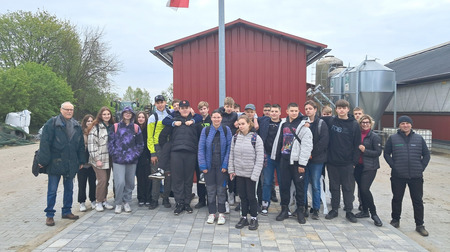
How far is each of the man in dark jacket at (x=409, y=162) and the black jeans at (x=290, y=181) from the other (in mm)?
1443

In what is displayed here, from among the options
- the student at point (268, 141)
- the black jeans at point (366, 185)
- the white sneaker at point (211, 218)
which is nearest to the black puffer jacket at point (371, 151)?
the black jeans at point (366, 185)

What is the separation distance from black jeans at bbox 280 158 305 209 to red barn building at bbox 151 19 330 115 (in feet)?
9.55

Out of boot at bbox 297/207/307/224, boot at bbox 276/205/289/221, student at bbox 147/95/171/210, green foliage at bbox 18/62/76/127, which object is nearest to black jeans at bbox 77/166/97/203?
student at bbox 147/95/171/210

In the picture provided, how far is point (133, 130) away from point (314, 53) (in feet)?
17.4

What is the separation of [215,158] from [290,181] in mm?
1335

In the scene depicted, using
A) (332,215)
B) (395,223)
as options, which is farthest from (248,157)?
(395,223)

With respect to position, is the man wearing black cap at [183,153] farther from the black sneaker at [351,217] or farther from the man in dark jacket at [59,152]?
the black sneaker at [351,217]

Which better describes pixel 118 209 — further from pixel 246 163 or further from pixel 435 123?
pixel 435 123

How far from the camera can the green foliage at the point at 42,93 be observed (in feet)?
79.6

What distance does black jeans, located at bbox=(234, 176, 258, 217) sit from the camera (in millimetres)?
4629

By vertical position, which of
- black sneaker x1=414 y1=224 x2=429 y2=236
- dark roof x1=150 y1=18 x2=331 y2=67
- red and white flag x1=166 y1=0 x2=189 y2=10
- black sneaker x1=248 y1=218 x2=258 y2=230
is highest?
red and white flag x1=166 y1=0 x2=189 y2=10

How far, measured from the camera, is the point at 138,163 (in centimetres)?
565

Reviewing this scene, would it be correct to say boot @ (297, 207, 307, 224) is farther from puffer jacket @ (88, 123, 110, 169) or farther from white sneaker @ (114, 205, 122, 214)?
puffer jacket @ (88, 123, 110, 169)

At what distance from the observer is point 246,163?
15.0ft
